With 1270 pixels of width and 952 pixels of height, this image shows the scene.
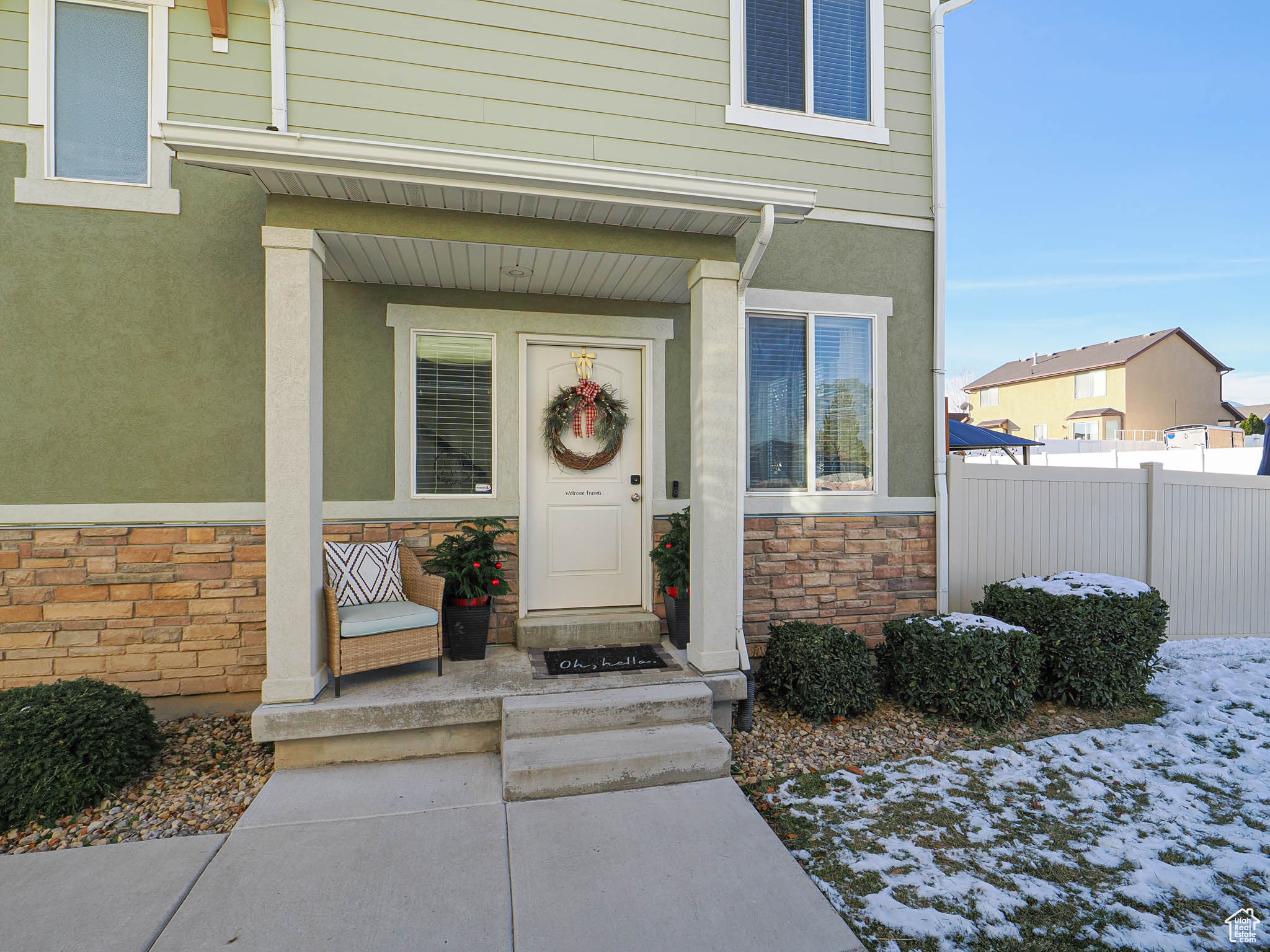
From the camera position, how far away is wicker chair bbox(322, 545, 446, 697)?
3.48 meters

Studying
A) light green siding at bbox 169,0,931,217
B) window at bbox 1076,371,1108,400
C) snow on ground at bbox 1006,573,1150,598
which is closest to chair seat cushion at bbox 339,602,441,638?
light green siding at bbox 169,0,931,217

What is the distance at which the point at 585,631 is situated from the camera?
14.6ft

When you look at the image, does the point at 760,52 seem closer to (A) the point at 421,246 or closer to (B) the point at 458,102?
(B) the point at 458,102

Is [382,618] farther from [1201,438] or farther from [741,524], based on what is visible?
[1201,438]

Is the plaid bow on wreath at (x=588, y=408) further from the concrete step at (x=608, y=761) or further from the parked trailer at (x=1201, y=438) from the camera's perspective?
the parked trailer at (x=1201, y=438)

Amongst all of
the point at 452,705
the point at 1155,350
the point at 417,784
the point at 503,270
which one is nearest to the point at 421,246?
the point at 503,270

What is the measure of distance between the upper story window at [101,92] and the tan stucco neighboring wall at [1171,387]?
2927cm

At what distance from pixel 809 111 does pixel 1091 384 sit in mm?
26547

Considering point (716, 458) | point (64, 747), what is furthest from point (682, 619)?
point (64, 747)

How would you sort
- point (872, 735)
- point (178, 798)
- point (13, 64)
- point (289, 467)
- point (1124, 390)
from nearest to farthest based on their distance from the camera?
Result: 1. point (178, 798)
2. point (289, 467)
3. point (13, 64)
4. point (872, 735)
5. point (1124, 390)

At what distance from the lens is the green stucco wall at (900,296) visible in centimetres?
487

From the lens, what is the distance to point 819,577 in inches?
192

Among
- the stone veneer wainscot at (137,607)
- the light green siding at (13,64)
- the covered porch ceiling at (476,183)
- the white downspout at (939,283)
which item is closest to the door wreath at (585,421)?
the covered porch ceiling at (476,183)

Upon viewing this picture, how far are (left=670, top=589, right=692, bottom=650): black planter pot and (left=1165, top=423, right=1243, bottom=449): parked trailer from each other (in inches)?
713
